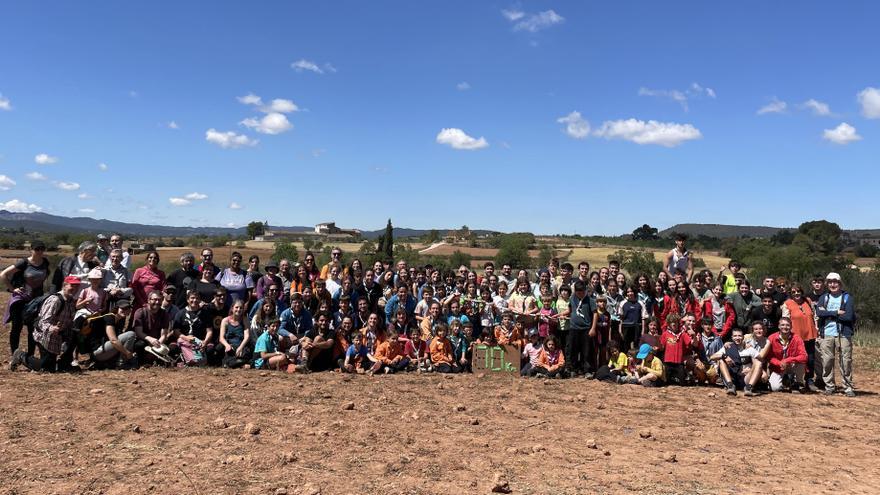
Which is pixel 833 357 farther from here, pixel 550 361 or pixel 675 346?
pixel 550 361

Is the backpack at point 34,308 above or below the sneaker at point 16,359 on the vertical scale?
above

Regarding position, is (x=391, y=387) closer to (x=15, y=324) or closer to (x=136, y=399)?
(x=136, y=399)

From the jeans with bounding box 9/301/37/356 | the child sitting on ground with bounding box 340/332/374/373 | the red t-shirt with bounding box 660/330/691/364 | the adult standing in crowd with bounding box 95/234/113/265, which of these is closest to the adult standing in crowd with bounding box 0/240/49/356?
the jeans with bounding box 9/301/37/356

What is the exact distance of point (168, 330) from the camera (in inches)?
368

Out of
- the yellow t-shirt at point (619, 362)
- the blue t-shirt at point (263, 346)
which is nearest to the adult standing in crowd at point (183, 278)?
the blue t-shirt at point (263, 346)

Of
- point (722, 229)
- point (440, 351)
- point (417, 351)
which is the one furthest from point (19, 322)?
point (722, 229)

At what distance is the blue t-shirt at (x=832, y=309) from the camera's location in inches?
350

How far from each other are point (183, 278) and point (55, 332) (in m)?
2.01

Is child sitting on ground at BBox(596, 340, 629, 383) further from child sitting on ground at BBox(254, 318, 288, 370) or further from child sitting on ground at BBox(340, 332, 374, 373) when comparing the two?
child sitting on ground at BBox(254, 318, 288, 370)

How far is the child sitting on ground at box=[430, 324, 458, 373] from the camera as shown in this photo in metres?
9.73

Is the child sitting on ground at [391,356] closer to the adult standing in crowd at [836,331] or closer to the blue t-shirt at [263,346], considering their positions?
the blue t-shirt at [263,346]

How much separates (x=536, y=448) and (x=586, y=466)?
0.57 meters

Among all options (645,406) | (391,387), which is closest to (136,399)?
(391,387)

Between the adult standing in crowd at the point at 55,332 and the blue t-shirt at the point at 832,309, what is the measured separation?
11.2 m
